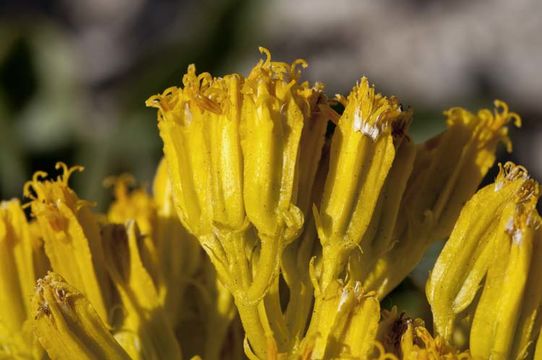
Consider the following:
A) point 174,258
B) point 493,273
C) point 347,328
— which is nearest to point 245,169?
point 347,328

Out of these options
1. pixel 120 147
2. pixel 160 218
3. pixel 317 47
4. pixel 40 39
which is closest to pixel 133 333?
pixel 160 218

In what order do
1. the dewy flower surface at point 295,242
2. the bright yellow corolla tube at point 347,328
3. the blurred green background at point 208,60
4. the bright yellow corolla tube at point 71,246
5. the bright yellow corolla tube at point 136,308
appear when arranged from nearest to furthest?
the bright yellow corolla tube at point 347,328
the dewy flower surface at point 295,242
the bright yellow corolla tube at point 71,246
the bright yellow corolla tube at point 136,308
the blurred green background at point 208,60

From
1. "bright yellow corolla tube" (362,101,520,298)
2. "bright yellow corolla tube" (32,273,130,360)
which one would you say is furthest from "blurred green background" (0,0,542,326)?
"bright yellow corolla tube" (32,273,130,360)

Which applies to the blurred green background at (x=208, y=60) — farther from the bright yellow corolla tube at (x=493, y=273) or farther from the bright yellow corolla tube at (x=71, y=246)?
the bright yellow corolla tube at (x=71, y=246)

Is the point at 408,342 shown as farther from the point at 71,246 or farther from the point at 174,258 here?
the point at 71,246

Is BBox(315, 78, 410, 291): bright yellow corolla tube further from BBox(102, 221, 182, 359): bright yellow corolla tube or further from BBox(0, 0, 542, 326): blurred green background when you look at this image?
BBox(0, 0, 542, 326): blurred green background

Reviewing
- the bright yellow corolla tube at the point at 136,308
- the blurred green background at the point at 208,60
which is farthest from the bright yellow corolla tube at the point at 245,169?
the blurred green background at the point at 208,60
